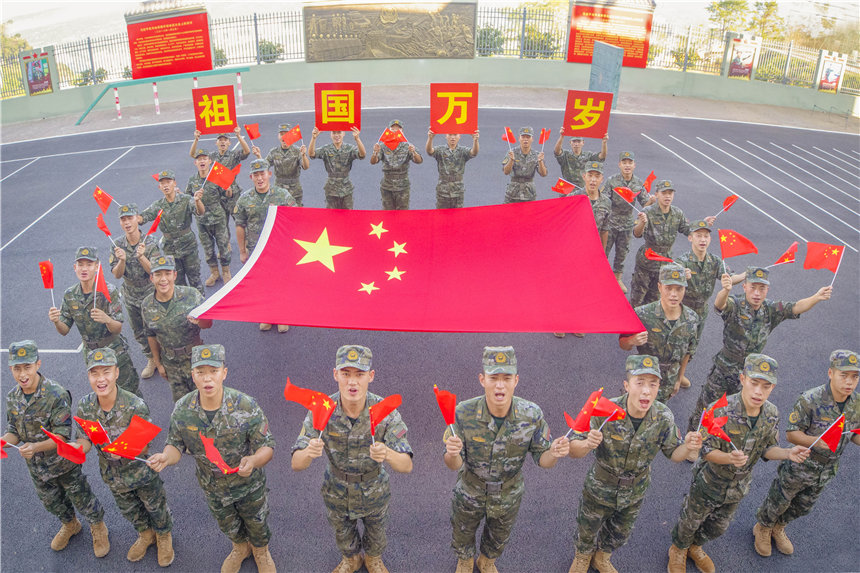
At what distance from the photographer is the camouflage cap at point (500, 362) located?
4461 mm

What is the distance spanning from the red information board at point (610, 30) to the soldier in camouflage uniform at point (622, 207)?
13426 mm

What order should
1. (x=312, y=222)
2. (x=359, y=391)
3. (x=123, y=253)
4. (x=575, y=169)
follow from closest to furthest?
(x=359, y=391) < (x=123, y=253) < (x=312, y=222) < (x=575, y=169)

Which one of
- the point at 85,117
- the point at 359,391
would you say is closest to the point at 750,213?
the point at 359,391

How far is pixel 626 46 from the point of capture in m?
20.8

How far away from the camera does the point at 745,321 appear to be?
6.23 metres

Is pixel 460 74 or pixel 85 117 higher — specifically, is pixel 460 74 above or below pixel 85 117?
above

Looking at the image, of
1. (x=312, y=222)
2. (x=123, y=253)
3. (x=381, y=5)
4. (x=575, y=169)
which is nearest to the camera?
(x=123, y=253)

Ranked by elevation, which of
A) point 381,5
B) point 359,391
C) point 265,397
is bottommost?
point 265,397

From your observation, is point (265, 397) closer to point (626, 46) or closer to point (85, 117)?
point (85, 117)

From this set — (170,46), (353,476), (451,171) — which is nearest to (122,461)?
(353,476)

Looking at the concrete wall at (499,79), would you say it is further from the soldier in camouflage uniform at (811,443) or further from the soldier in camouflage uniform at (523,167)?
the soldier in camouflage uniform at (811,443)

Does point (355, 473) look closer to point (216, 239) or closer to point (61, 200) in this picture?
point (216, 239)

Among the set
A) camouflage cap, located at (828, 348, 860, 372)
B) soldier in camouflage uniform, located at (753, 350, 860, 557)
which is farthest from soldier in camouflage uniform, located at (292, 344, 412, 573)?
camouflage cap, located at (828, 348, 860, 372)

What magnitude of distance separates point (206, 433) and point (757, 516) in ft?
15.7
